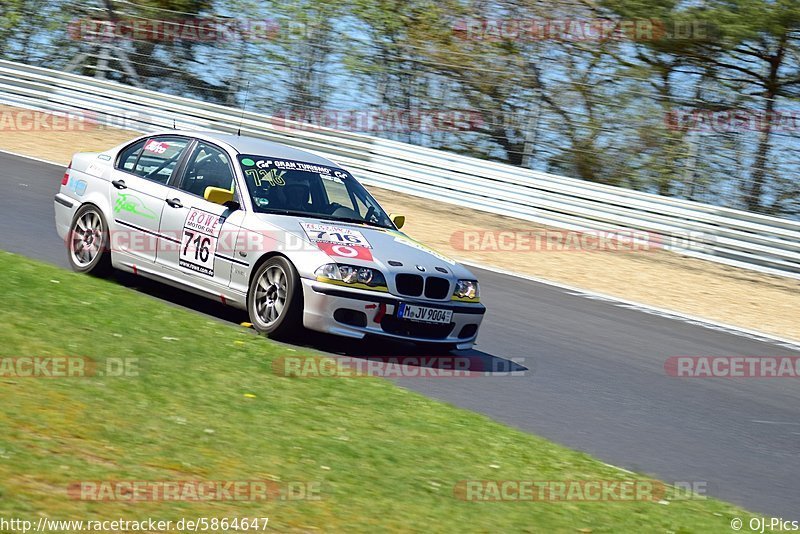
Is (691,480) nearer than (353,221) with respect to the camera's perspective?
Yes

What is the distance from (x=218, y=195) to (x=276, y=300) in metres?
1.09

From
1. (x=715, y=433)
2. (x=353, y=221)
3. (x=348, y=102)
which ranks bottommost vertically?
(x=715, y=433)

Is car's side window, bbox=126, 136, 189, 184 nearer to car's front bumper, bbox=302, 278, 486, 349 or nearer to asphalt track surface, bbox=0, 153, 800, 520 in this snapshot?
asphalt track surface, bbox=0, 153, 800, 520

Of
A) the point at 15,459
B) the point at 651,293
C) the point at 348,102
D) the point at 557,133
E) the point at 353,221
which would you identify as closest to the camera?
the point at 15,459

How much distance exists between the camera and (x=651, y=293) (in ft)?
48.4

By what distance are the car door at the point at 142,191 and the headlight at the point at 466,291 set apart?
→ 8.55 feet

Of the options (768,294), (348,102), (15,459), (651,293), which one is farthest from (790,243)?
(15,459)

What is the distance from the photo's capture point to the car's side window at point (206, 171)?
29.9 feet

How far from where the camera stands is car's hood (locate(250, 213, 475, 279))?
8.25 m

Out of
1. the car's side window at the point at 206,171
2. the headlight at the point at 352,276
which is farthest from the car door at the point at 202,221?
the headlight at the point at 352,276

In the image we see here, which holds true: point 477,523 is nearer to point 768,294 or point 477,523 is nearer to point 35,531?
point 35,531

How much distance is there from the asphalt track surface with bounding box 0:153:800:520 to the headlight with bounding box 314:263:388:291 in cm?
67

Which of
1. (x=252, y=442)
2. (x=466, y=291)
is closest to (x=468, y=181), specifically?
(x=466, y=291)

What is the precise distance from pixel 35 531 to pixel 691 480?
4.13 m
